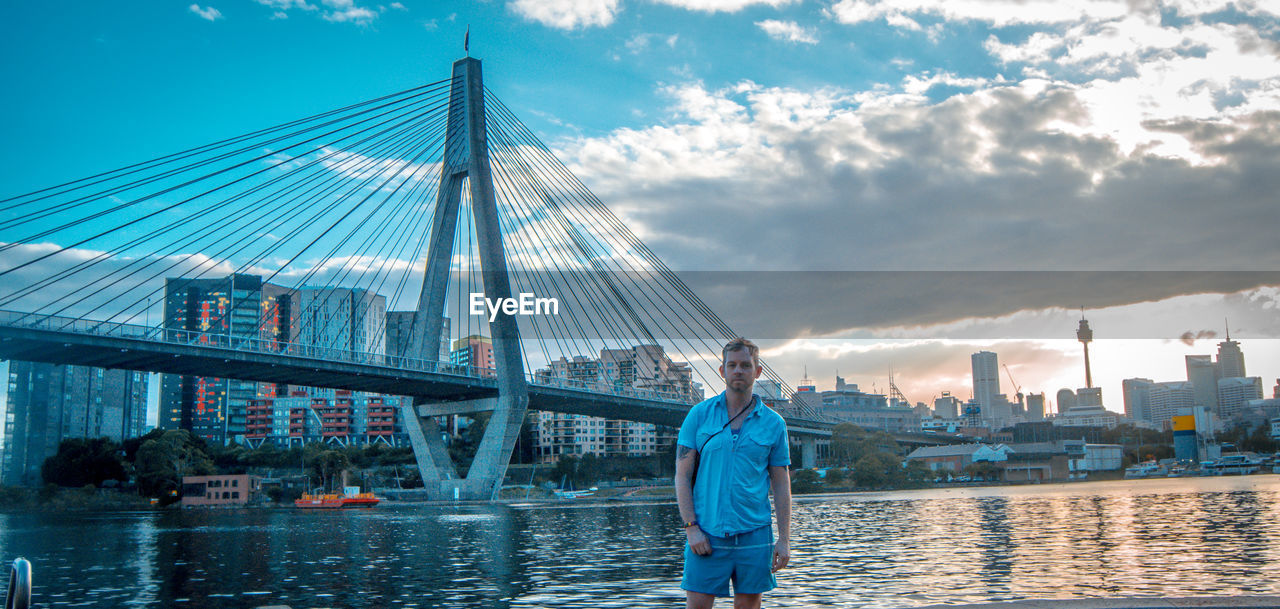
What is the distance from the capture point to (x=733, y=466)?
16.4ft

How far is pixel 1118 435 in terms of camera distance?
531ft

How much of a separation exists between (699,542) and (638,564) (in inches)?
507

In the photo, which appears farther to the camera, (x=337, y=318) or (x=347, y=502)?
(x=337, y=318)

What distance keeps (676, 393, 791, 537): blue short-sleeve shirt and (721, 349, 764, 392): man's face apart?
14 centimetres

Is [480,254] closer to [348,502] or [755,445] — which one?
[348,502]

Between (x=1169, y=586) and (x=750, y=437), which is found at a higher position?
(x=750, y=437)

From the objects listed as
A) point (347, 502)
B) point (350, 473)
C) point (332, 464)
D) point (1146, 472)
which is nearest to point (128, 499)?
point (332, 464)

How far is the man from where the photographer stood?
4.97 metres

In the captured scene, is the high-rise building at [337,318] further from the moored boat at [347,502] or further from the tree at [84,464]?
the moored boat at [347,502]

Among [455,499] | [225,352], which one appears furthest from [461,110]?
[455,499]

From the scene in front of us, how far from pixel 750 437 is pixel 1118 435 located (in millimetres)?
176928

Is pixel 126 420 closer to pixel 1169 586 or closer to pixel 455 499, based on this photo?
pixel 455 499

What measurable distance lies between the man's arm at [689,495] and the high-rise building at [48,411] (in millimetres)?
108061

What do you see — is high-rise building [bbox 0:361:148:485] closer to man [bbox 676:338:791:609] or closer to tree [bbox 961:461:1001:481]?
tree [bbox 961:461:1001:481]
